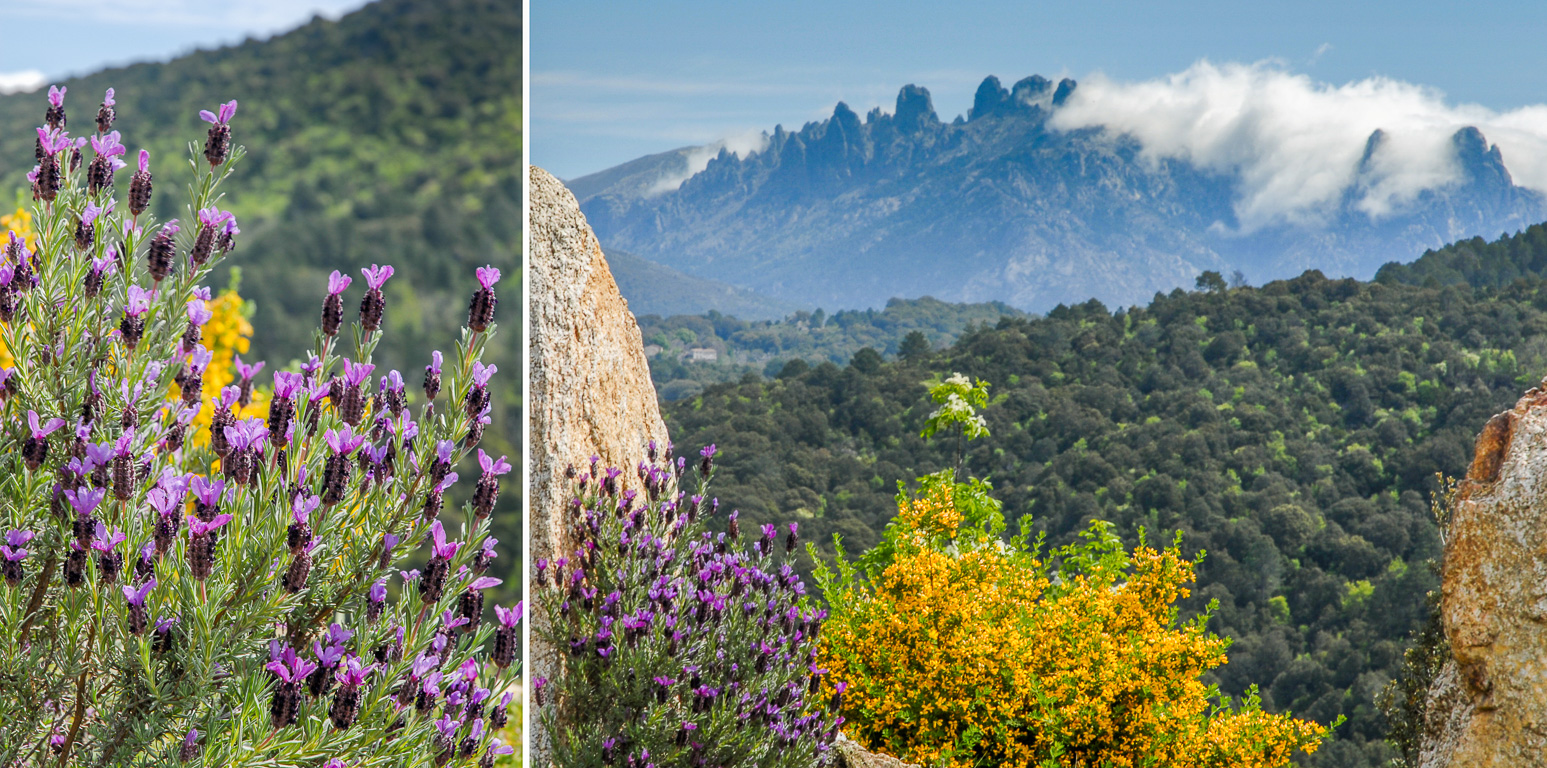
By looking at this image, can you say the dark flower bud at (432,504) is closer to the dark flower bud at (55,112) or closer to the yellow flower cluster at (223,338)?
the dark flower bud at (55,112)

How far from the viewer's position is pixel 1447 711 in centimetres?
297

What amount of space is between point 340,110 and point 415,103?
24.1 inches

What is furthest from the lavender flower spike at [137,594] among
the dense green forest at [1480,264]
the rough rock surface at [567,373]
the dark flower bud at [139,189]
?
the dense green forest at [1480,264]

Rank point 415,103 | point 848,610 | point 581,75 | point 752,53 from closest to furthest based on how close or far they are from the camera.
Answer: point 848,610 → point 581,75 → point 752,53 → point 415,103

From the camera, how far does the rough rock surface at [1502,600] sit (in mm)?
2473

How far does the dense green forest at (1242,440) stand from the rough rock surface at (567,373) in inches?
332

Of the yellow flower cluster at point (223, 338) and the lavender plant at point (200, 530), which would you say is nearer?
the lavender plant at point (200, 530)

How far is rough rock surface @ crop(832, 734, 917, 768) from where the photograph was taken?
3.11 meters

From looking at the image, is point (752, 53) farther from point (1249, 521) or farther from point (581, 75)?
point (1249, 521)

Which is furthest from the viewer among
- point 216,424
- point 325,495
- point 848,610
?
point 848,610

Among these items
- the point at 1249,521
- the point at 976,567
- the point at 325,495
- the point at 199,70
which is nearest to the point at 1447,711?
the point at 976,567

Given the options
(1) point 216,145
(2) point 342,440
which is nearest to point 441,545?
(2) point 342,440

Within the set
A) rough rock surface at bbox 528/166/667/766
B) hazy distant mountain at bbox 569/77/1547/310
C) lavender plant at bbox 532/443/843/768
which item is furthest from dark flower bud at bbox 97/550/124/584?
hazy distant mountain at bbox 569/77/1547/310

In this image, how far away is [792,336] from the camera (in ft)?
114
